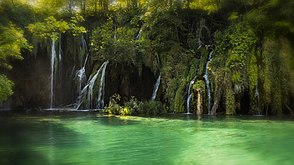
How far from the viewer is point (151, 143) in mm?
9375

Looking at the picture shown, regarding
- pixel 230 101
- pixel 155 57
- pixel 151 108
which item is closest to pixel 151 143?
pixel 230 101

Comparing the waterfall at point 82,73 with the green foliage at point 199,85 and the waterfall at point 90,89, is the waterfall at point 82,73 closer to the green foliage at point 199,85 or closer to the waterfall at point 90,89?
the waterfall at point 90,89

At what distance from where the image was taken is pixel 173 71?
18594 mm

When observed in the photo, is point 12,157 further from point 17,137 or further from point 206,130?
point 206,130

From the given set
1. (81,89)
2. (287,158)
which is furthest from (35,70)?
(287,158)

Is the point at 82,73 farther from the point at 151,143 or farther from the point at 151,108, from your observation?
the point at 151,143

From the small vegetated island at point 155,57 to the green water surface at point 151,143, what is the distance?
2.60 metres

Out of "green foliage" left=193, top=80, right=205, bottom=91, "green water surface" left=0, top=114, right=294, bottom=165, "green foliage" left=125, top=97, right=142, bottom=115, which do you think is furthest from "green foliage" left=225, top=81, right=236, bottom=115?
"green foliage" left=125, top=97, right=142, bottom=115

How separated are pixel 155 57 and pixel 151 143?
35.5 ft

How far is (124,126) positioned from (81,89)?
9.52 metres

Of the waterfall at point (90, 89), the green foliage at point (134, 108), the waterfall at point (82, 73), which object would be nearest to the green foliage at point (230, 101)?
the green foliage at point (134, 108)

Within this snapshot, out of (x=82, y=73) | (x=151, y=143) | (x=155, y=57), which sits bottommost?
(x=151, y=143)

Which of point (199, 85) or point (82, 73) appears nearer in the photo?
point (199, 85)

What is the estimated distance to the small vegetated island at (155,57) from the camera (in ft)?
53.5
